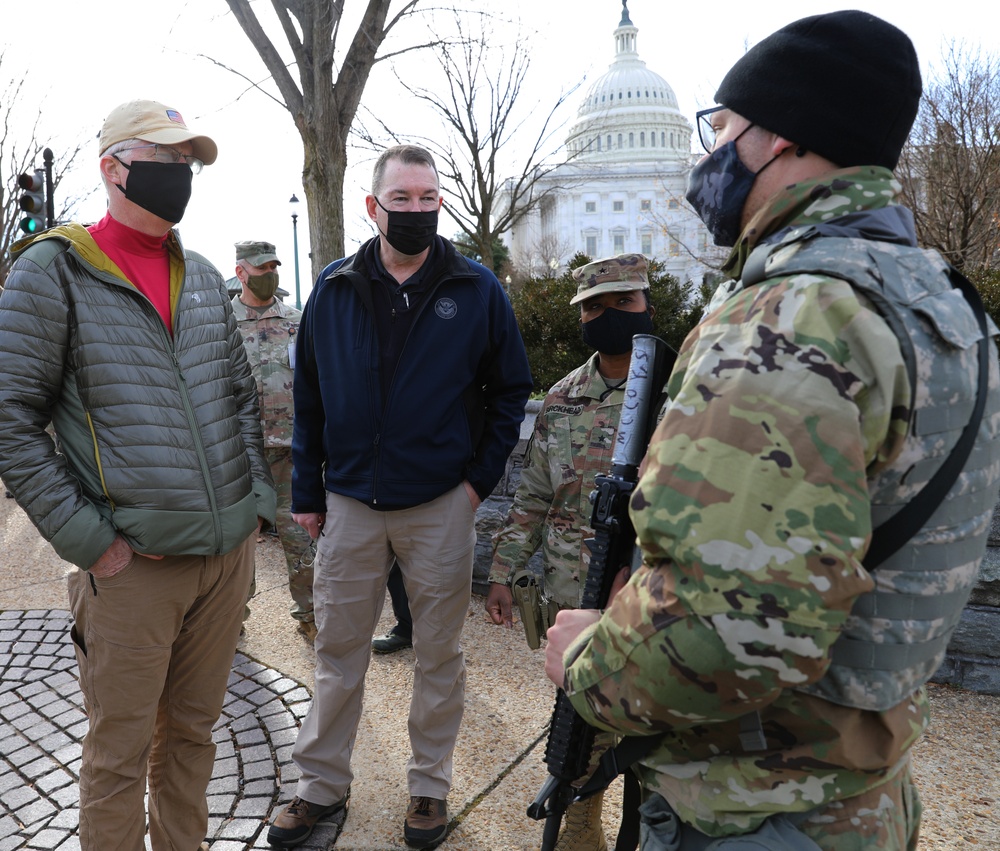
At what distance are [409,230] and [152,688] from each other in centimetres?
179

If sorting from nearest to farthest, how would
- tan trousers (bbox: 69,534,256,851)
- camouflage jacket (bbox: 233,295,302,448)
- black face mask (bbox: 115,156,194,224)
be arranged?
tan trousers (bbox: 69,534,256,851), black face mask (bbox: 115,156,194,224), camouflage jacket (bbox: 233,295,302,448)

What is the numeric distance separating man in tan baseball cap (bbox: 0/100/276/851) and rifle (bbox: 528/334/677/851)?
4.54 feet

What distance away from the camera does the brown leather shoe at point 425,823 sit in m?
2.92

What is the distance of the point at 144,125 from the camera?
8.38 feet

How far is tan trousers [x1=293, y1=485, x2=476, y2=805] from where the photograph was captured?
300 cm

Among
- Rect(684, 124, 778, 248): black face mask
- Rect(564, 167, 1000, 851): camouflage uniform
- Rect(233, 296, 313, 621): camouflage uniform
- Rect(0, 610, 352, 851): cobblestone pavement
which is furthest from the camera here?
Rect(233, 296, 313, 621): camouflage uniform

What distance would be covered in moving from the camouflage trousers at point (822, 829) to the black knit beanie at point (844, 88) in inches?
41.5

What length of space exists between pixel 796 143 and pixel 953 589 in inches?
30.2

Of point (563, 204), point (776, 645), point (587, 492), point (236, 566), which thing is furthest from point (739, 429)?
point (563, 204)

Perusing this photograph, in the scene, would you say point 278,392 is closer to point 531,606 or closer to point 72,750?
point 72,750

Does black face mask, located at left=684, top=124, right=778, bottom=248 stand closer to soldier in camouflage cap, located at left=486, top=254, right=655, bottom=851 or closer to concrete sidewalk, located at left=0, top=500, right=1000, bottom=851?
soldier in camouflage cap, located at left=486, top=254, right=655, bottom=851

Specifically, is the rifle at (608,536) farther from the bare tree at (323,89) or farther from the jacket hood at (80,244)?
the bare tree at (323,89)

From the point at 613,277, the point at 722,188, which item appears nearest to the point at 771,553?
the point at 722,188

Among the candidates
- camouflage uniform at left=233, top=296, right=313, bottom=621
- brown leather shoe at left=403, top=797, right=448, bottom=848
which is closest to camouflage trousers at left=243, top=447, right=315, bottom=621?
camouflage uniform at left=233, top=296, right=313, bottom=621
